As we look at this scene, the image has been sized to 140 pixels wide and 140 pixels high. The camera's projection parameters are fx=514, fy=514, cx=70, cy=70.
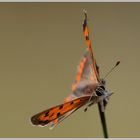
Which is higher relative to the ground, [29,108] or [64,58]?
[64,58]

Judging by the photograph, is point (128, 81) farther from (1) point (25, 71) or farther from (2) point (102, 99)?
(2) point (102, 99)

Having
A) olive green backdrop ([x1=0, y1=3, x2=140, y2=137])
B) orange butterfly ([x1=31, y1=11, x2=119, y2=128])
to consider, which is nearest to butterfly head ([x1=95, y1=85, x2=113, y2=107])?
orange butterfly ([x1=31, y1=11, x2=119, y2=128])

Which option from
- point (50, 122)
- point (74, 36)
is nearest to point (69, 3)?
point (74, 36)

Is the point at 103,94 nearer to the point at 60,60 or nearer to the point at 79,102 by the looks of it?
the point at 79,102

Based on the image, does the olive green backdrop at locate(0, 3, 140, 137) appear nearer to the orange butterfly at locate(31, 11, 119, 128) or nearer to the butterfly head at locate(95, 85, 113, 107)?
the orange butterfly at locate(31, 11, 119, 128)

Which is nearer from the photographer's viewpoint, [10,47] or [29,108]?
[29,108]

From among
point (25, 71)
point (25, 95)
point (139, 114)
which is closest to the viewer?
point (139, 114)

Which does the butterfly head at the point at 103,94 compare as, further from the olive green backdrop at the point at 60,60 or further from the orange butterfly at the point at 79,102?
the olive green backdrop at the point at 60,60

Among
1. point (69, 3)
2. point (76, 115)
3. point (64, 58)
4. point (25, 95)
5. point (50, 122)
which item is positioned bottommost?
point (50, 122)

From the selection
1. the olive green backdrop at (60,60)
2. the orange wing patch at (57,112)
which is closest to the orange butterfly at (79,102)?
the orange wing patch at (57,112)
